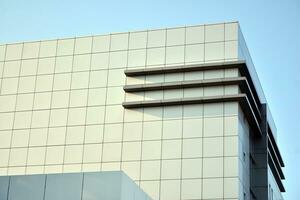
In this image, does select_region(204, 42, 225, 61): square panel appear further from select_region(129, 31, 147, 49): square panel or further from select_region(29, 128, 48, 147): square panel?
select_region(29, 128, 48, 147): square panel

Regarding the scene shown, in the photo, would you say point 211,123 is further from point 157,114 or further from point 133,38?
point 133,38

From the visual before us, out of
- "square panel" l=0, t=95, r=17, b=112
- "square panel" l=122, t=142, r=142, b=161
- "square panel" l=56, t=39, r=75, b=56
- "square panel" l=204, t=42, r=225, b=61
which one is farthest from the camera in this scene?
"square panel" l=56, t=39, r=75, b=56

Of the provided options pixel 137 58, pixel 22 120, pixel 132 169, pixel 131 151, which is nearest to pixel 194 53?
pixel 137 58

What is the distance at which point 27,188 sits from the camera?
37.2 meters

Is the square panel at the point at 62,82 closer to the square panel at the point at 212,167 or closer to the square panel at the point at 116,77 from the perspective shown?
the square panel at the point at 116,77

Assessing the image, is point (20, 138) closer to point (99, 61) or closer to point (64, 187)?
point (99, 61)

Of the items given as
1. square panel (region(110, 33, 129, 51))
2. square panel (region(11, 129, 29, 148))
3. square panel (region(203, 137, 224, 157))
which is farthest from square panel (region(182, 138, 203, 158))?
square panel (region(11, 129, 29, 148))

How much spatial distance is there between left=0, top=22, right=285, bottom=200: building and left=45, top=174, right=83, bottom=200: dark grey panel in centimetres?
1352

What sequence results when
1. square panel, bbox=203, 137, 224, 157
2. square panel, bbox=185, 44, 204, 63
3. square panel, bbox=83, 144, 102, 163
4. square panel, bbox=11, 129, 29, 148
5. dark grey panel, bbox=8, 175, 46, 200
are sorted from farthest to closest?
square panel, bbox=11, 129, 29, 148, square panel, bbox=185, 44, 204, 63, square panel, bbox=83, 144, 102, 163, square panel, bbox=203, 137, 224, 157, dark grey panel, bbox=8, 175, 46, 200

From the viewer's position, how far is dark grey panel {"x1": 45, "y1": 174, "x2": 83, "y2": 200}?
121 ft

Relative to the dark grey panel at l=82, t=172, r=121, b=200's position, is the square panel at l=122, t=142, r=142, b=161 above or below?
above

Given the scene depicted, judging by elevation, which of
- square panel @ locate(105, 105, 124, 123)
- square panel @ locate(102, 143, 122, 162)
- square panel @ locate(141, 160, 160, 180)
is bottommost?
square panel @ locate(141, 160, 160, 180)

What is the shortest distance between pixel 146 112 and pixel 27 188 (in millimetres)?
17186

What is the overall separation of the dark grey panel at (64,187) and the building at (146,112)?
1352 centimetres
